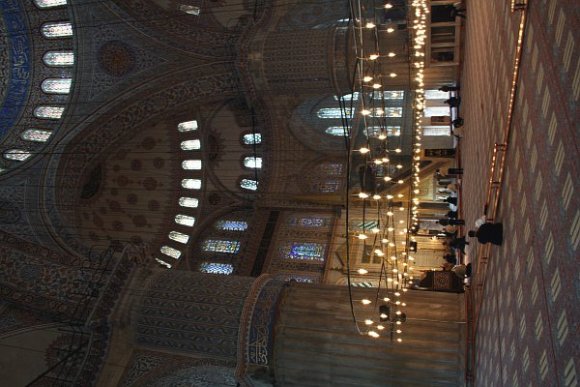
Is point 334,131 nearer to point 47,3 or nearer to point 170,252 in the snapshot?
point 170,252

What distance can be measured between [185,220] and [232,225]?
1.26m

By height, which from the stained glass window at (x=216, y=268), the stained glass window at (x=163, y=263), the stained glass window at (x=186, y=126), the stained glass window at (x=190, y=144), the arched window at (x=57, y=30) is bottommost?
the stained glass window at (x=216, y=268)

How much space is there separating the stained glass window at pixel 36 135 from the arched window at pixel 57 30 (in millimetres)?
2066

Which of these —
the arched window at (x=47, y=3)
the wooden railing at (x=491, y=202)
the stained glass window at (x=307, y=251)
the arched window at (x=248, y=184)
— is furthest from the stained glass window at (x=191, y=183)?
the wooden railing at (x=491, y=202)

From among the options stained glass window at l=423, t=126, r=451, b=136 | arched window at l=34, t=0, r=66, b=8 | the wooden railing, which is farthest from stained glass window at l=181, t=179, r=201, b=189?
the wooden railing

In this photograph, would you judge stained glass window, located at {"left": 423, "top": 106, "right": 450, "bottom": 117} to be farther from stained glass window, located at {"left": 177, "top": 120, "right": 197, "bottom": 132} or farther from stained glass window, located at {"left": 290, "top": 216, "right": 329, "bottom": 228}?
stained glass window, located at {"left": 177, "top": 120, "right": 197, "bottom": 132}

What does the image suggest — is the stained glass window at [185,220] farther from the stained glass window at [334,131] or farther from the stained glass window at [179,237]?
the stained glass window at [334,131]

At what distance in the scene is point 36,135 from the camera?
1177 cm

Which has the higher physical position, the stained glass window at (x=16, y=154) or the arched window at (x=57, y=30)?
the arched window at (x=57, y=30)

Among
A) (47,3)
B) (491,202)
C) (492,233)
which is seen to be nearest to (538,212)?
(492,233)

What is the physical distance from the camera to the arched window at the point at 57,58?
11.6 m

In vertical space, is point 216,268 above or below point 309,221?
below

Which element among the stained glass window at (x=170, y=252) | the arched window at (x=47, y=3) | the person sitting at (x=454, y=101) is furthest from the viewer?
the stained glass window at (x=170, y=252)

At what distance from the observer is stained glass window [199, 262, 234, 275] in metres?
12.3
